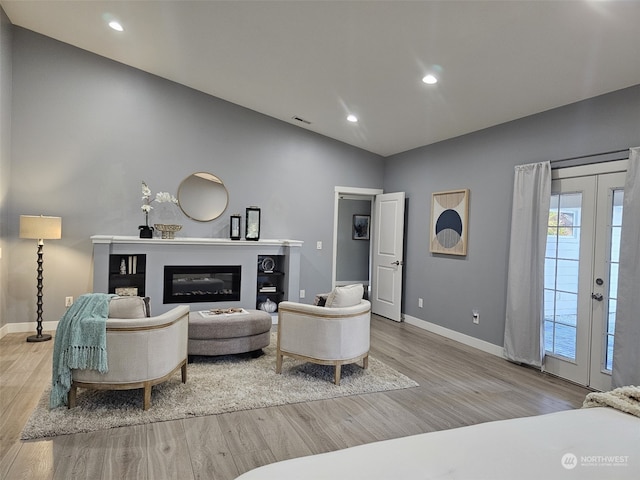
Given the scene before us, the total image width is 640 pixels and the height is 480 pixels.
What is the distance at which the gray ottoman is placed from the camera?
157 inches

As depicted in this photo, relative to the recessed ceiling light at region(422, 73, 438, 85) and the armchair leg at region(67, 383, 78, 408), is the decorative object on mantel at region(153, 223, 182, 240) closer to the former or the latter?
the armchair leg at region(67, 383, 78, 408)

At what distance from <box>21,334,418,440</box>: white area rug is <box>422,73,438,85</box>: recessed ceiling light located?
2.85 metres

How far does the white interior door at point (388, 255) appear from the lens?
250 inches

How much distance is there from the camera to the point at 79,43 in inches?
200

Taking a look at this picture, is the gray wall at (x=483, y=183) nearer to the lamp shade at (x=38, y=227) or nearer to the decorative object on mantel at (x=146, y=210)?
the decorative object on mantel at (x=146, y=210)

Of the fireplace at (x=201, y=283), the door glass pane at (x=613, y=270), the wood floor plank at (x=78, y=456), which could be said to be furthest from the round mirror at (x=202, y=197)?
the door glass pane at (x=613, y=270)

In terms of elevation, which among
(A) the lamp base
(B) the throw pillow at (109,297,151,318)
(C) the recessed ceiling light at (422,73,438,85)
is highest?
(C) the recessed ceiling light at (422,73,438,85)

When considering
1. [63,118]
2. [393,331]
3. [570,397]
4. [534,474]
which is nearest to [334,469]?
[534,474]

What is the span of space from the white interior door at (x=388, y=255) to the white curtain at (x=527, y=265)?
2.03 meters

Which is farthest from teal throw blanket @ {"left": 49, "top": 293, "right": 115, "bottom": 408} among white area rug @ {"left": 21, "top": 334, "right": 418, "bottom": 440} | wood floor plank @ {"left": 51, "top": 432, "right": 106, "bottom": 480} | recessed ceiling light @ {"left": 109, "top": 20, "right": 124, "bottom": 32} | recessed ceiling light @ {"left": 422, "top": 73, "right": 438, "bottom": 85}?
recessed ceiling light @ {"left": 422, "top": 73, "right": 438, "bottom": 85}

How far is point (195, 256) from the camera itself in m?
5.49

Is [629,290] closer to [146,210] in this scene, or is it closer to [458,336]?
[458,336]

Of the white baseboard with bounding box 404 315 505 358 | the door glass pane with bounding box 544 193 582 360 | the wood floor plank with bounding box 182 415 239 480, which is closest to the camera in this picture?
the wood floor plank with bounding box 182 415 239 480

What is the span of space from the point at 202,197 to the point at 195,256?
2.94 ft
